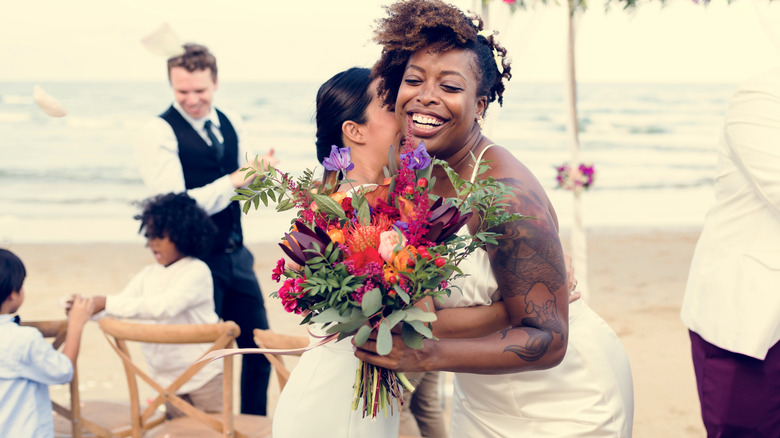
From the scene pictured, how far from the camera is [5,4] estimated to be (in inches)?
1654

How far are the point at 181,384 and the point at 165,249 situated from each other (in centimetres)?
115

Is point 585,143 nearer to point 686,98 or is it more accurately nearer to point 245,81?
point 686,98

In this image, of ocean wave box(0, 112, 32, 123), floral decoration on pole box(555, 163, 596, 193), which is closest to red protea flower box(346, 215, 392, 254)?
floral decoration on pole box(555, 163, 596, 193)

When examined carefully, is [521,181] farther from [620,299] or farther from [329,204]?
[620,299]

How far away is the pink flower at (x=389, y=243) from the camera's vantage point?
156 centimetres

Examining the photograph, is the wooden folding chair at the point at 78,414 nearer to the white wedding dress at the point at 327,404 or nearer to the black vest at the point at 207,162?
the black vest at the point at 207,162

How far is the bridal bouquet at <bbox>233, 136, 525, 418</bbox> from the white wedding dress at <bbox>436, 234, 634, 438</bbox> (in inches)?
14.0

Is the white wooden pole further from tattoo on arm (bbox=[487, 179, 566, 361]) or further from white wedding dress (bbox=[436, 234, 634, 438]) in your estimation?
tattoo on arm (bbox=[487, 179, 566, 361])

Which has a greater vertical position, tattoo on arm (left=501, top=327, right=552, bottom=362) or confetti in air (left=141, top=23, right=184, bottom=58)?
confetti in air (left=141, top=23, right=184, bottom=58)

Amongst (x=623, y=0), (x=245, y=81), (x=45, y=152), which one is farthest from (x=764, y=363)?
(x=245, y=81)

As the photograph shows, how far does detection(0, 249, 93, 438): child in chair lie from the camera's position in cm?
298

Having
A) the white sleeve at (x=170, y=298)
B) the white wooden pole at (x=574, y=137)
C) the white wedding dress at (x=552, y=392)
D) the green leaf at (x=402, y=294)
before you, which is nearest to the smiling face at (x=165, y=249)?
the white sleeve at (x=170, y=298)

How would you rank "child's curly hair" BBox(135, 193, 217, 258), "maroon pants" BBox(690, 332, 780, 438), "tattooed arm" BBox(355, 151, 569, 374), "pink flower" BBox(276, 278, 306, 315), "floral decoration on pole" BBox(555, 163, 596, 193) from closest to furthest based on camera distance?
"pink flower" BBox(276, 278, 306, 315) → "tattooed arm" BBox(355, 151, 569, 374) → "maroon pants" BBox(690, 332, 780, 438) → "child's curly hair" BBox(135, 193, 217, 258) → "floral decoration on pole" BBox(555, 163, 596, 193)

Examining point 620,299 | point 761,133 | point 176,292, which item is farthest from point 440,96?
point 620,299
